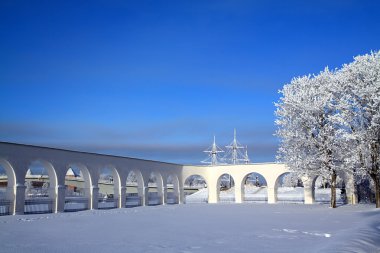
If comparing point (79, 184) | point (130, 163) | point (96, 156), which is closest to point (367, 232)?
point (96, 156)

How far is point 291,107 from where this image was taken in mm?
26000

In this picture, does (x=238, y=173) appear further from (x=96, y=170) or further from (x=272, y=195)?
(x=96, y=170)

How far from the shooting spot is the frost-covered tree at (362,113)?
22.6 m

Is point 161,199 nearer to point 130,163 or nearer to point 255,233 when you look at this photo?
point 130,163

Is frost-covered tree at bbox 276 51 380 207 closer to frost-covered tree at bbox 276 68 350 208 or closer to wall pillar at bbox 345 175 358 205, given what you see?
frost-covered tree at bbox 276 68 350 208

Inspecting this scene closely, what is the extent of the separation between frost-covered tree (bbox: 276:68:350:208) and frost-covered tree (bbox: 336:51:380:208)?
0.91 meters

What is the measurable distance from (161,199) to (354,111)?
1834 centimetres

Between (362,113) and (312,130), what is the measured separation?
332 cm

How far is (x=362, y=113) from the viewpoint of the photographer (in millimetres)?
23266

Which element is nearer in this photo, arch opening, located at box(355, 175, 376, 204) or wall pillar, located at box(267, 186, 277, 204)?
arch opening, located at box(355, 175, 376, 204)

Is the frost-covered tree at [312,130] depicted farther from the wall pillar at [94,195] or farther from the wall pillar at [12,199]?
the wall pillar at [12,199]

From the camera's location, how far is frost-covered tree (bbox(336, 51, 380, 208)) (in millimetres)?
22609

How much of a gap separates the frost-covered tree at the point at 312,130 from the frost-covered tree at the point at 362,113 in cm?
91

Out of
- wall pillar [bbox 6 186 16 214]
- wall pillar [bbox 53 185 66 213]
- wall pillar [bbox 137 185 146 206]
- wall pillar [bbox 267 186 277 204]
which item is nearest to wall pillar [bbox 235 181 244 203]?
wall pillar [bbox 267 186 277 204]
